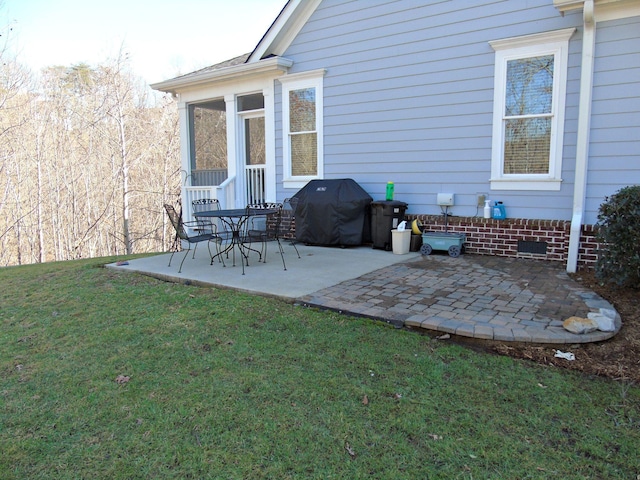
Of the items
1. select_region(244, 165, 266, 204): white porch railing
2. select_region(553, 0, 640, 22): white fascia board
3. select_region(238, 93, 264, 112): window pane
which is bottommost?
select_region(244, 165, 266, 204): white porch railing

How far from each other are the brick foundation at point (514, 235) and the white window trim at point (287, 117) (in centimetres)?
226

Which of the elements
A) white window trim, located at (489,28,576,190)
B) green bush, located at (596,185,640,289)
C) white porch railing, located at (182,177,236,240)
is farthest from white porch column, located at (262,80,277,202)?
green bush, located at (596,185,640,289)

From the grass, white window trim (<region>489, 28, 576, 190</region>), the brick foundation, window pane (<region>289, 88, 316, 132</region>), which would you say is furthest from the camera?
window pane (<region>289, 88, 316, 132</region>)

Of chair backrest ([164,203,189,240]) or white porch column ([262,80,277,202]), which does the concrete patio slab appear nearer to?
chair backrest ([164,203,189,240])

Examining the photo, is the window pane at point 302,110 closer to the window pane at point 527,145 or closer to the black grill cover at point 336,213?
the black grill cover at point 336,213

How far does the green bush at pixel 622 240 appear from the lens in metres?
4.12

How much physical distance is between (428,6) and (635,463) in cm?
657

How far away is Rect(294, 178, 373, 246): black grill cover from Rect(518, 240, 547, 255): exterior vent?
2.33m

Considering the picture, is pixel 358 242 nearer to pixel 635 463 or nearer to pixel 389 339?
pixel 389 339

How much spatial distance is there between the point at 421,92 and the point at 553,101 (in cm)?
190

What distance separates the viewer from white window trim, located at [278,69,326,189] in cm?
801

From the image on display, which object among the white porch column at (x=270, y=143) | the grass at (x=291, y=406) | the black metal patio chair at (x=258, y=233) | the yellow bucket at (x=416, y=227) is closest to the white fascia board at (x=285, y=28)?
the white porch column at (x=270, y=143)

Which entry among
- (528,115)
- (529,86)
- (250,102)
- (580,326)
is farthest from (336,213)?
(580,326)

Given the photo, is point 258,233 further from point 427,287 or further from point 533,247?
point 533,247
